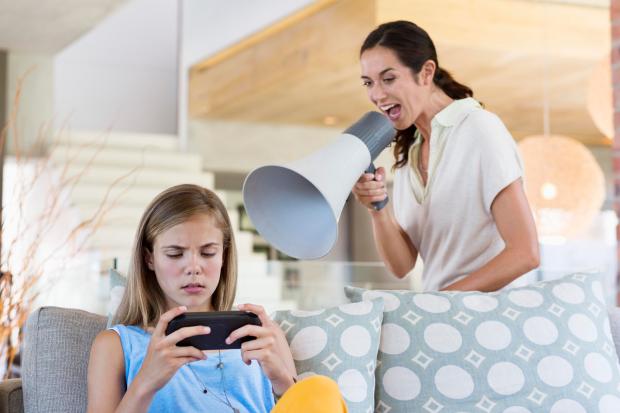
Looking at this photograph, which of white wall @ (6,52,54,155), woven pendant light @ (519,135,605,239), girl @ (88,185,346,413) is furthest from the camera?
white wall @ (6,52,54,155)

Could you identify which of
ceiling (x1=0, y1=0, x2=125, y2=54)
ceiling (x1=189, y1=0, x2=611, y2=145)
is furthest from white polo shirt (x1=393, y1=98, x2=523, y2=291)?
ceiling (x1=0, y1=0, x2=125, y2=54)

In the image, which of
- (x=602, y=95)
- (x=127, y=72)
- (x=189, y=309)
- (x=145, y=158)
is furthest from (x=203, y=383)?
(x=127, y=72)

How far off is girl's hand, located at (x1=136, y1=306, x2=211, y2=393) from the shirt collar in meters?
0.93

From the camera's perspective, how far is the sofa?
217cm

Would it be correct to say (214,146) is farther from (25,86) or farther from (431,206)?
(431,206)

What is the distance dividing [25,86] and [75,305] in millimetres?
2294

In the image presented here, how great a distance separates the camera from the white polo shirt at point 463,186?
2.44 meters

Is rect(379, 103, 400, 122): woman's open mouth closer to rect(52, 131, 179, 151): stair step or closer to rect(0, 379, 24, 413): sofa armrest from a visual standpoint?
rect(0, 379, 24, 413): sofa armrest

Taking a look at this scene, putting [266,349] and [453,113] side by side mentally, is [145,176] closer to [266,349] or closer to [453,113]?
[453,113]

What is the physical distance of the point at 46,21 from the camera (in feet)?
21.6

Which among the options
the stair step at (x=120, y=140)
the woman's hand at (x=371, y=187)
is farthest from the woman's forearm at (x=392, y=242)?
the stair step at (x=120, y=140)

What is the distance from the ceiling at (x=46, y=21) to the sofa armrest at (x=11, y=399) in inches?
158

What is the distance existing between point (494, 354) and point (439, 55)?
14.2 ft

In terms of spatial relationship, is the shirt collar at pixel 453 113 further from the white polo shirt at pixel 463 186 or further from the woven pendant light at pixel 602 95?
the woven pendant light at pixel 602 95
